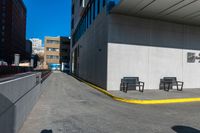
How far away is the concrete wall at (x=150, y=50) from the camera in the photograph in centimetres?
1243

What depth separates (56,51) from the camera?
75.9m

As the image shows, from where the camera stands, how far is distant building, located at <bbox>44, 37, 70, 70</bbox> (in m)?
73.6

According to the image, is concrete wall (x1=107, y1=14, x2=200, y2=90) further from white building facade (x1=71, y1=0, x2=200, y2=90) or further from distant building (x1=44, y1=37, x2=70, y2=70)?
distant building (x1=44, y1=37, x2=70, y2=70)

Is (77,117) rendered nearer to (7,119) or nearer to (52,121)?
(52,121)

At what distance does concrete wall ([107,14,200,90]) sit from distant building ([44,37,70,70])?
62.3 meters

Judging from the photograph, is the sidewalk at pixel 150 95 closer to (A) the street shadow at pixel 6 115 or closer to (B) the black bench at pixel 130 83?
(B) the black bench at pixel 130 83

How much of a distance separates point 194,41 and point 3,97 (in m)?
15.7

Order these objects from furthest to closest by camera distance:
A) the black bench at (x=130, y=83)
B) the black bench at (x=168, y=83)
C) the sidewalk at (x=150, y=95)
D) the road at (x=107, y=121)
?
the black bench at (x=168, y=83), the black bench at (x=130, y=83), the sidewalk at (x=150, y=95), the road at (x=107, y=121)

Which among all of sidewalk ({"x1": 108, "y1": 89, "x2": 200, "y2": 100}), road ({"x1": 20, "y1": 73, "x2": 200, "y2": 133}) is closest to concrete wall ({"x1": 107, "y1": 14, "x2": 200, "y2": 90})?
sidewalk ({"x1": 108, "y1": 89, "x2": 200, "y2": 100})

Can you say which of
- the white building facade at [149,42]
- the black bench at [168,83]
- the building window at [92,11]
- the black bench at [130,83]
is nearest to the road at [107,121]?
the black bench at [130,83]

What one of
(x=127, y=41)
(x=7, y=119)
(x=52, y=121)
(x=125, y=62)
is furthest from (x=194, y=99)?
(x=7, y=119)

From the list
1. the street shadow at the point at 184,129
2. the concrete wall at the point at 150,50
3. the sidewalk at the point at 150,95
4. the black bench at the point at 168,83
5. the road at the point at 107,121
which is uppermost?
the concrete wall at the point at 150,50

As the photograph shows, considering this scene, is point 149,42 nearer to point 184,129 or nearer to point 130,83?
point 130,83

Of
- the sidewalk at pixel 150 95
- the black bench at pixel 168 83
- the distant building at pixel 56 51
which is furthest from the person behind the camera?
the distant building at pixel 56 51
